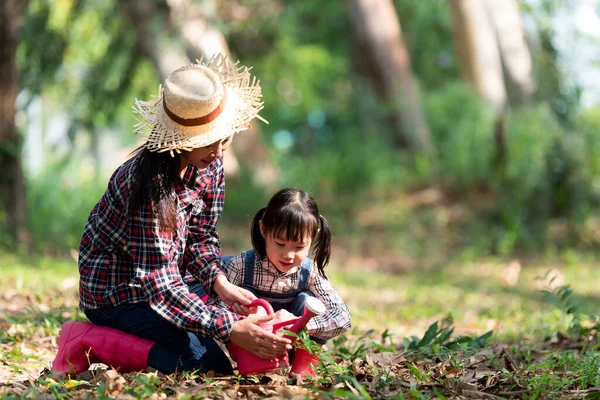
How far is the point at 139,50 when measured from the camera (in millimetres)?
11688

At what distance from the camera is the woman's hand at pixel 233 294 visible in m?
3.37

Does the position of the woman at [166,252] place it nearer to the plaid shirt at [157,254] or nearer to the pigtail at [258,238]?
the plaid shirt at [157,254]

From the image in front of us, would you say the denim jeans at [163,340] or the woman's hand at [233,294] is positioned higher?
the woman's hand at [233,294]

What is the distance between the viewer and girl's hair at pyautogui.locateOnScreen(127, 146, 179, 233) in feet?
10.5

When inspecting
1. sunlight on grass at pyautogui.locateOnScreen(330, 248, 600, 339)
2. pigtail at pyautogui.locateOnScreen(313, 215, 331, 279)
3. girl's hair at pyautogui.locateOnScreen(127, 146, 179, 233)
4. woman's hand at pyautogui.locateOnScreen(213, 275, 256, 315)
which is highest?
girl's hair at pyautogui.locateOnScreen(127, 146, 179, 233)

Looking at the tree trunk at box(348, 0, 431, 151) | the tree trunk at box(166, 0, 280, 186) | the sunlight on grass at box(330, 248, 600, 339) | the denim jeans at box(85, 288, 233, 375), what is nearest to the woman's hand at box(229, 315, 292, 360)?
the denim jeans at box(85, 288, 233, 375)

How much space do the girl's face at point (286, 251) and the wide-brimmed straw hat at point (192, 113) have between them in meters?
0.54

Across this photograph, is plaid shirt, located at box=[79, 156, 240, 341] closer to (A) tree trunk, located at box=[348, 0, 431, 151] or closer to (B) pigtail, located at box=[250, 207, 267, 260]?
(B) pigtail, located at box=[250, 207, 267, 260]

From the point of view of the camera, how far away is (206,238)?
3711mm

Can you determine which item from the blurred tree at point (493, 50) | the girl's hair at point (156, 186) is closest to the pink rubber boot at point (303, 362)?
the girl's hair at point (156, 186)

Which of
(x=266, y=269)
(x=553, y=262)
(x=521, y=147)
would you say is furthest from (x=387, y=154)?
(x=266, y=269)

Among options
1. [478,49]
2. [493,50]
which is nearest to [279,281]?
[478,49]

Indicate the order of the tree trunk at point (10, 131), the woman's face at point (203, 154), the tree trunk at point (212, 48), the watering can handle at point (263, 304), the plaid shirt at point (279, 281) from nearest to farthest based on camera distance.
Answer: the woman's face at point (203, 154) → the watering can handle at point (263, 304) → the plaid shirt at point (279, 281) → the tree trunk at point (10, 131) → the tree trunk at point (212, 48)

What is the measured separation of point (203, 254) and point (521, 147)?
839 cm
